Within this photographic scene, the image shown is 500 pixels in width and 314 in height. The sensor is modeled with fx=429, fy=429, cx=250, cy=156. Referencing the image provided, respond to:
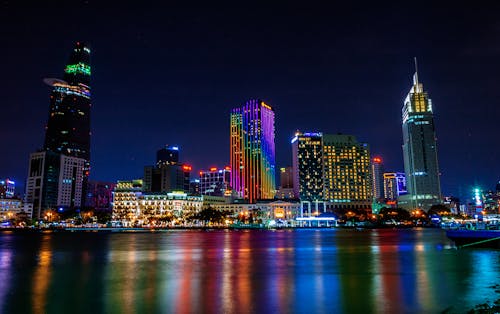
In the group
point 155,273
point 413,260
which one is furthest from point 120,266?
point 413,260

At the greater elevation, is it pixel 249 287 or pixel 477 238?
pixel 477 238

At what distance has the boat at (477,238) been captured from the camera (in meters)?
68.0

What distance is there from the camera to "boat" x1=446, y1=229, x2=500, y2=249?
6800 centimetres

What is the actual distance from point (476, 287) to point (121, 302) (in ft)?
78.0

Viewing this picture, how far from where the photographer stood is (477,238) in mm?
70750

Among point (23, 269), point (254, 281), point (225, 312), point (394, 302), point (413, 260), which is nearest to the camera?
point (225, 312)

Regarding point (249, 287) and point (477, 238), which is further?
point (477, 238)

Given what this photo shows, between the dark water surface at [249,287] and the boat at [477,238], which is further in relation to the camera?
the boat at [477,238]

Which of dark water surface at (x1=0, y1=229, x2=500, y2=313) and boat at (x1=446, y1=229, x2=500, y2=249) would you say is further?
boat at (x1=446, y1=229, x2=500, y2=249)

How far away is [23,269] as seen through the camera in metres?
42.8

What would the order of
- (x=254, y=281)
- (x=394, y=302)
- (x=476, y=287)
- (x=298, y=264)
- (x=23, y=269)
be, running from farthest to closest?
(x=298, y=264), (x=23, y=269), (x=254, y=281), (x=476, y=287), (x=394, y=302)

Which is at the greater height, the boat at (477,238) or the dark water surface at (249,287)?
the boat at (477,238)

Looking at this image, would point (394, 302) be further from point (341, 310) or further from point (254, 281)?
point (254, 281)

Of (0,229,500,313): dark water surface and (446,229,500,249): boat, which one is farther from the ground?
(446,229,500,249): boat
